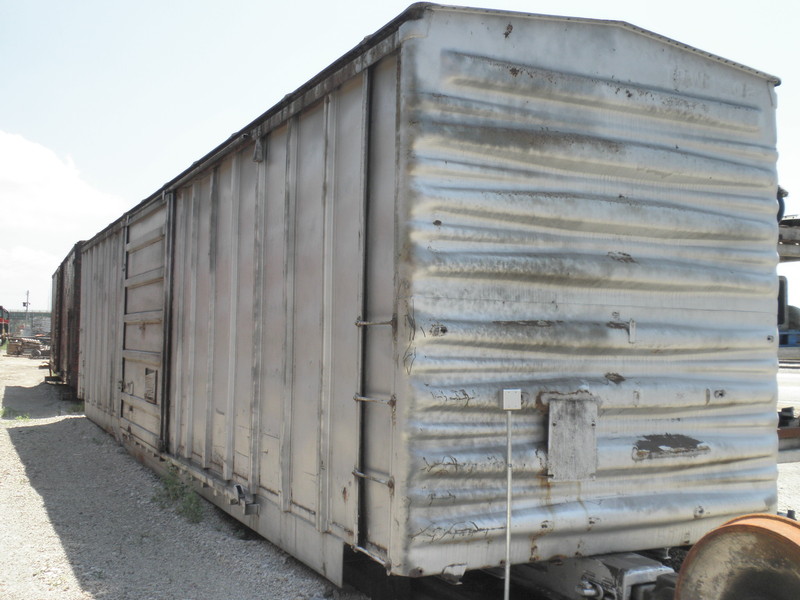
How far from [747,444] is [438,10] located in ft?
10.2

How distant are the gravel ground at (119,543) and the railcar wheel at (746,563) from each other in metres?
2.19

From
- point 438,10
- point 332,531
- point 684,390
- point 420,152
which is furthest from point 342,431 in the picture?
point 438,10

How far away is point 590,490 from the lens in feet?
12.1

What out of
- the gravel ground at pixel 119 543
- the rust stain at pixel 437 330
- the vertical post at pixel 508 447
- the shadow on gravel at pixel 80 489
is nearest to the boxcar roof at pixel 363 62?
the rust stain at pixel 437 330

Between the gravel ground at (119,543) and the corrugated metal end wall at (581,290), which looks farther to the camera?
the gravel ground at (119,543)

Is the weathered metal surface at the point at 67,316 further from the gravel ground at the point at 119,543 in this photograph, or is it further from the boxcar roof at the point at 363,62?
the boxcar roof at the point at 363,62

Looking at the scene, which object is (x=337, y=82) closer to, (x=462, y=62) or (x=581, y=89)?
(x=462, y=62)

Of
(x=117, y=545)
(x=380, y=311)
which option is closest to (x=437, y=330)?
(x=380, y=311)

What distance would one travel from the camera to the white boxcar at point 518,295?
3.38 meters

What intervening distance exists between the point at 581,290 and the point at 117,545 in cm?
434

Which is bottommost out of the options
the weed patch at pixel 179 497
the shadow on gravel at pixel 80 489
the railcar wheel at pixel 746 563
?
the shadow on gravel at pixel 80 489

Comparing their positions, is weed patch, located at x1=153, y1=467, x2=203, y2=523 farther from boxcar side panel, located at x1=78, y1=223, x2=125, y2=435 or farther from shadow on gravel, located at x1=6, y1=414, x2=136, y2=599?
boxcar side panel, located at x1=78, y1=223, x2=125, y2=435

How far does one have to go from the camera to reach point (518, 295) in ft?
11.7

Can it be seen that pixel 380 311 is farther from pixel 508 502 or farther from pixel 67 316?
pixel 67 316
